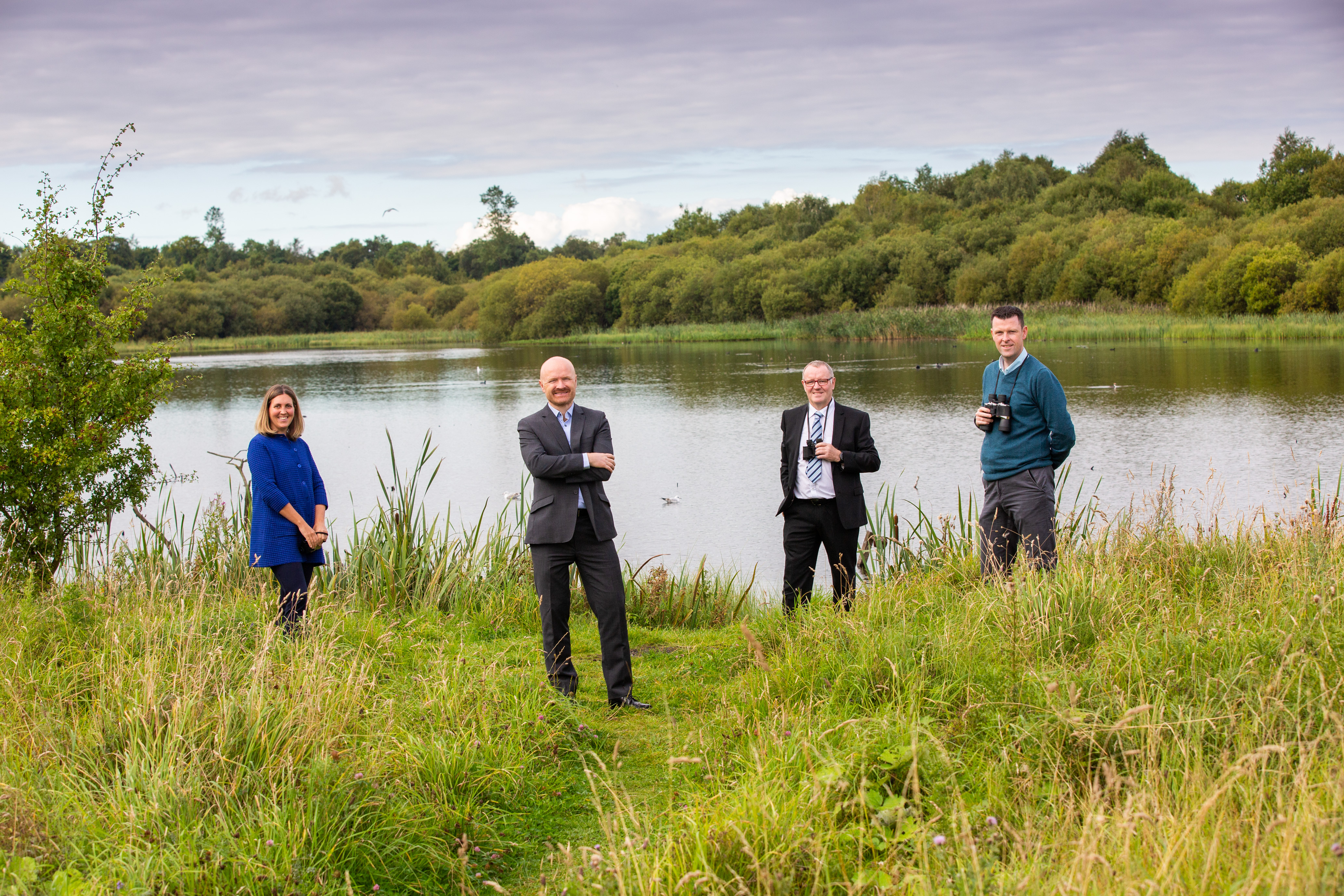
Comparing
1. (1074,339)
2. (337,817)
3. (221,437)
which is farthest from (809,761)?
(1074,339)

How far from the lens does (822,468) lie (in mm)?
5918

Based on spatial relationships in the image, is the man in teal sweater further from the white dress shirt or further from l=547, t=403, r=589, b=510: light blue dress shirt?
l=547, t=403, r=589, b=510: light blue dress shirt

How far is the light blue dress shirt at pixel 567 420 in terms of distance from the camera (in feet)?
15.9

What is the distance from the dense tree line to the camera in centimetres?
4519

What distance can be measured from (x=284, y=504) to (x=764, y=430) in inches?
587

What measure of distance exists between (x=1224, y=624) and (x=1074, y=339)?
135 ft

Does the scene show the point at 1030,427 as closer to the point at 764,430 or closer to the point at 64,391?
the point at 64,391

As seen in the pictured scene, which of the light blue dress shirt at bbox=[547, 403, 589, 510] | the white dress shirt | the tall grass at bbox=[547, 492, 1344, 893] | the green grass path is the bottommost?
the green grass path

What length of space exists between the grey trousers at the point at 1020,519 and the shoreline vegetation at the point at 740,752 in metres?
0.24

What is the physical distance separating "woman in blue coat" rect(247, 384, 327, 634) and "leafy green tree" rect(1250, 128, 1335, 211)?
57.8 m

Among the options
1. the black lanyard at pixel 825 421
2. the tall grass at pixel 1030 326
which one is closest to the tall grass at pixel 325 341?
the tall grass at pixel 1030 326

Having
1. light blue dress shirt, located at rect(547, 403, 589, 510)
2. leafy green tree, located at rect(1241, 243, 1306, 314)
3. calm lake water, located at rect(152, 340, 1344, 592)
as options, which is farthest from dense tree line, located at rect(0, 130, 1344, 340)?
light blue dress shirt, located at rect(547, 403, 589, 510)

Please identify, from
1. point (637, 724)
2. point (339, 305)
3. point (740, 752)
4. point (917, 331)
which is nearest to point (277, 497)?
point (637, 724)

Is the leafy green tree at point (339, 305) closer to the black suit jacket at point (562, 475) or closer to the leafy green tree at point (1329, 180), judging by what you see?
the leafy green tree at point (1329, 180)
